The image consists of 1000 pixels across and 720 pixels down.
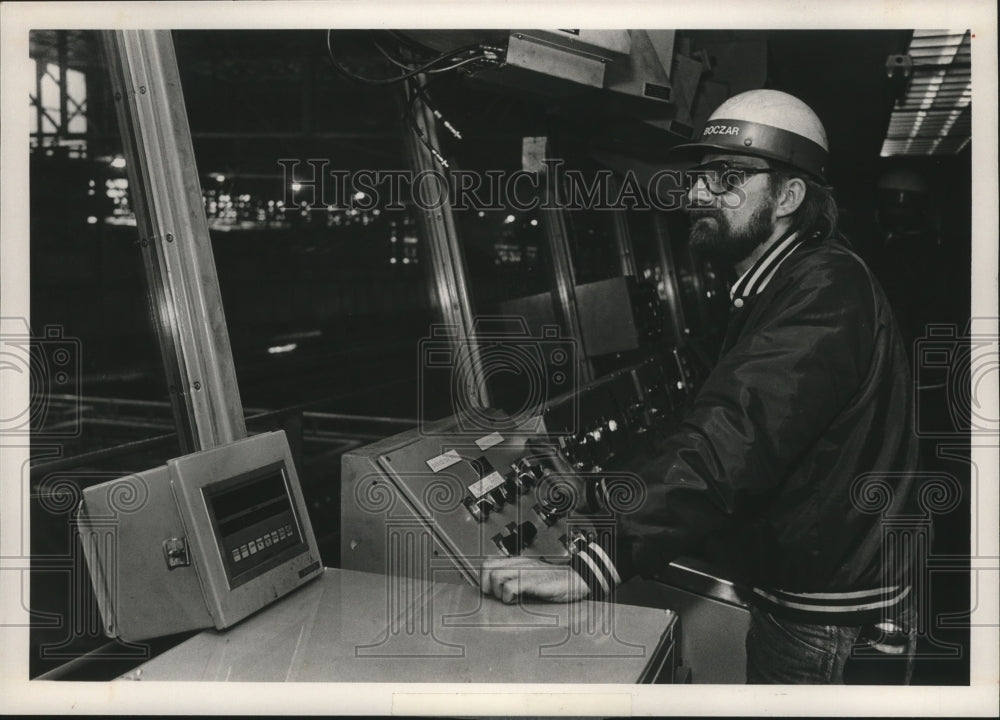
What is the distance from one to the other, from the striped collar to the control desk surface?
0.63m

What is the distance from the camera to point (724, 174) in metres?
1.62

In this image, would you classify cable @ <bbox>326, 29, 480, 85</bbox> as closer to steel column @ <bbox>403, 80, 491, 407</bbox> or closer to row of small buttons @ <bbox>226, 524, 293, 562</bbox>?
steel column @ <bbox>403, 80, 491, 407</bbox>

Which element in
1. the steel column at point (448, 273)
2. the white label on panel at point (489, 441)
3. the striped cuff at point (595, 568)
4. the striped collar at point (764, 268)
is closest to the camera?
the striped cuff at point (595, 568)

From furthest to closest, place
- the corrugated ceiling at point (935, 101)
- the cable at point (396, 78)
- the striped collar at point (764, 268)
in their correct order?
the corrugated ceiling at point (935, 101) → the cable at point (396, 78) → the striped collar at point (764, 268)

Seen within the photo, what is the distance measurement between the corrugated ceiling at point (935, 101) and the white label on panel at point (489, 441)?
193cm

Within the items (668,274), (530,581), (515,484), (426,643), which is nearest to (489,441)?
(515,484)

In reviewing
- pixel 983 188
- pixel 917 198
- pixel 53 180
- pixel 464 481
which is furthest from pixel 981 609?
pixel 53 180

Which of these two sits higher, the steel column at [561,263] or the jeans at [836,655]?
the steel column at [561,263]

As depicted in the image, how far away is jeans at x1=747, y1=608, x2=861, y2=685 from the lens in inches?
55.8

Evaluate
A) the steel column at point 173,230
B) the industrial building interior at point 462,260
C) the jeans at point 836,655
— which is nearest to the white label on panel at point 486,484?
the industrial building interior at point 462,260

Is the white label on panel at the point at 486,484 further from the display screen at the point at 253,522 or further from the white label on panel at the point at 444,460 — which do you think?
the display screen at the point at 253,522

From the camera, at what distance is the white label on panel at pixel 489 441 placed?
5.81 ft

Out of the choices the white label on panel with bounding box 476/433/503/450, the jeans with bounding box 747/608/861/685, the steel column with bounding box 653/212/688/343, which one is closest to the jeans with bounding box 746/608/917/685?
the jeans with bounding box 747/608/861/685

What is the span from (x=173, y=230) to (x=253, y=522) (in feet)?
2.01
